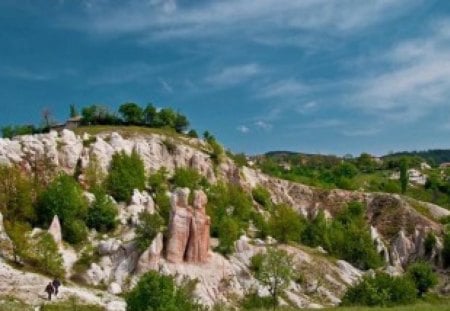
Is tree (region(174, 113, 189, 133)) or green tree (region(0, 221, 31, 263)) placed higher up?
tree (region(174, 113, 189, 133))

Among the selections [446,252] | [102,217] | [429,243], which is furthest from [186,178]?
[446,252]

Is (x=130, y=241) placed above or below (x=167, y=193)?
below

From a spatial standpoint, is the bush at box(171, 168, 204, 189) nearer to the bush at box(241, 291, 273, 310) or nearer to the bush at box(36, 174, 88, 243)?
the bush at box(36, 174, 88, 243)

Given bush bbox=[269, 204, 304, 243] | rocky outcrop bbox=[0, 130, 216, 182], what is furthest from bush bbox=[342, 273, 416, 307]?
rocky outcrop bbox=[0, 130, 216, 182]

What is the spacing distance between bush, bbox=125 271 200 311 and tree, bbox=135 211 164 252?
38636 mm

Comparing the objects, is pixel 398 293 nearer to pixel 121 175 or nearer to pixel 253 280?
pixel 253 280

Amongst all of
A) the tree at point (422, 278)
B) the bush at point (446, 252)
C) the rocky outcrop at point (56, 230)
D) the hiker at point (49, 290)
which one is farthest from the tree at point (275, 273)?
the bush at point (446, 252)

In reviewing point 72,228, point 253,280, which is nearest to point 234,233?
point 253,280

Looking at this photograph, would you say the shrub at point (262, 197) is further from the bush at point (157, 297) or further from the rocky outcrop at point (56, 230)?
the bush at point (157, 297)

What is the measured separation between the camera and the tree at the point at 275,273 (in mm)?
90812

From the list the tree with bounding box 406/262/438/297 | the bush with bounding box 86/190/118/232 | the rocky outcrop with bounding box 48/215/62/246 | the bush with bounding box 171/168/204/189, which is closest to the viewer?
the rocky outcrop with bounding box 48/215/62/246

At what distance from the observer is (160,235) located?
94.2 meters

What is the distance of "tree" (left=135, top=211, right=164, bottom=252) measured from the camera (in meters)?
93.8

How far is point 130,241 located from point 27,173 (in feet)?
75.1
